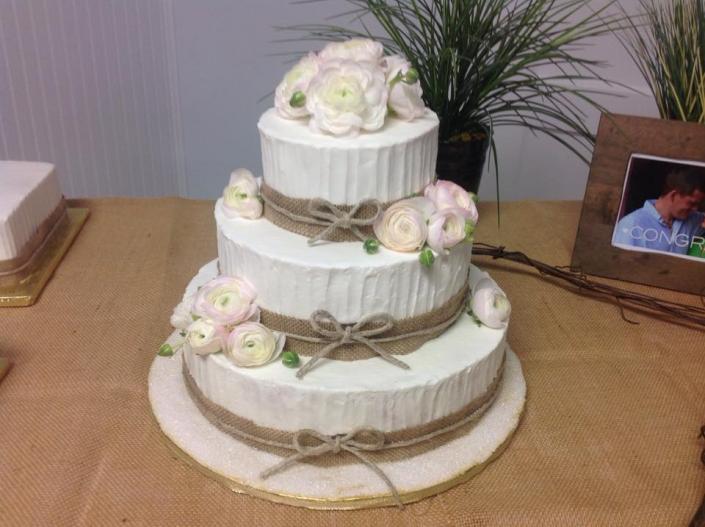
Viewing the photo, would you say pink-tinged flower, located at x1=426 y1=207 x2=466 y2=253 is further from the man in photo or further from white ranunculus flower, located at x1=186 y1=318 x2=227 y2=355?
the man in photo

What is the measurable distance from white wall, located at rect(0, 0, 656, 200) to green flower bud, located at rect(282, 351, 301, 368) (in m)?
1.48

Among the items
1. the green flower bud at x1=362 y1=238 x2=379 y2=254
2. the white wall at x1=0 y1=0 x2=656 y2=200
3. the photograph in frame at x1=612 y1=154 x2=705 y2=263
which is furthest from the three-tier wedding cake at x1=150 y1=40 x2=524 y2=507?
the white wall at x1=0 y1=0 x2=656 y2=200

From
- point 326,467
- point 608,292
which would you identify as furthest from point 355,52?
point 608,292

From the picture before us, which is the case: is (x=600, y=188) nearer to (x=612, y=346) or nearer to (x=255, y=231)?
(x=612, y=346)

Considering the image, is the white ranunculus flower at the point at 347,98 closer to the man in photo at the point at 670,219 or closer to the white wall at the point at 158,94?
the man in photo at the point at 670,219

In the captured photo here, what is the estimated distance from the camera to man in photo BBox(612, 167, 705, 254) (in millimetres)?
1521

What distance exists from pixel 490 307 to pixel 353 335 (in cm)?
26

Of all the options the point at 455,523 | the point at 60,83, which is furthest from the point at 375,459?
the point at 60,83

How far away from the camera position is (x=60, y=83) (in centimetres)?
214

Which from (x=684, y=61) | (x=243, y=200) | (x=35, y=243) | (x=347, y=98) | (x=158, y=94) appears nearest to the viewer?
(x=347, y=98)

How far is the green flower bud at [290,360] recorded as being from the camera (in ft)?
3.27

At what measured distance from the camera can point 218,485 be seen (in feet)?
3.36

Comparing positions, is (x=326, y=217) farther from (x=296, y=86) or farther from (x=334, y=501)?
(x=334, y=501)

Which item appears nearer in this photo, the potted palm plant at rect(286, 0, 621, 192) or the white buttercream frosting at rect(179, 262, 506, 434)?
the white buttercream frosting at rect(179, 262, 506, 434)
